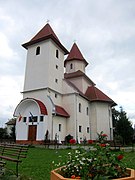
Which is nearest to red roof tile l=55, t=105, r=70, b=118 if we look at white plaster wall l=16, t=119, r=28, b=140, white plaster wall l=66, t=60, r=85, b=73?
white plaster wall l=16, t=119, r=28, b=140

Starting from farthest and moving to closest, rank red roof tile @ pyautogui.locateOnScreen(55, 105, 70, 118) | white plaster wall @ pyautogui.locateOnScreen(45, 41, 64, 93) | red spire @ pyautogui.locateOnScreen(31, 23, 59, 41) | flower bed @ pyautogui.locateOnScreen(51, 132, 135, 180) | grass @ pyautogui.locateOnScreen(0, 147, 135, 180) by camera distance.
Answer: red spire @ pyautogui.locateOnScreen(31, 23, 59, 41) < white plaster wall @ pyautogui.locateOnScreen(45, 41, 64, 93) < red roof tile @ pyautogui.locateOnScreen(55, 105, 70, 118) < grass @ pyautogui.locateOnScreen(0, 147, 135, 180) < flower bed @ pyautogui.locateOnScreen(51, 132, 135, 180)

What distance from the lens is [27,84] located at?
90.4 ft

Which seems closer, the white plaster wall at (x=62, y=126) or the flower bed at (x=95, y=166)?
the flower bed at (x=95, y=166)

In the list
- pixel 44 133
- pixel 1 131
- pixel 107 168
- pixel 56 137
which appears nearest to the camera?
pixel 107 168

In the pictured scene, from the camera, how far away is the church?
24.3m

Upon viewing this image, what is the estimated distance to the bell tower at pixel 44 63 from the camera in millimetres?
26641

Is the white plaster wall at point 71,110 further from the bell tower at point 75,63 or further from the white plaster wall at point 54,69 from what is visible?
the bell tower at point 75,63

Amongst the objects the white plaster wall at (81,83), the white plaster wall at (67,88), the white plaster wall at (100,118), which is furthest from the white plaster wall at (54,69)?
the white plaster wall at (100,118)

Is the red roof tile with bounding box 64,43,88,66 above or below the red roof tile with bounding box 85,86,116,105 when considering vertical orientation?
above

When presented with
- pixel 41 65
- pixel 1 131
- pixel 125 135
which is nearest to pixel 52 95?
pixel 41 65

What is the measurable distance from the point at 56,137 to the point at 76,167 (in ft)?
72.4

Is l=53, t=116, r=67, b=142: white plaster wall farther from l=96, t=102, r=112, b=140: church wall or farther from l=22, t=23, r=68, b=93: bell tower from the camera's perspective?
l=96, t=102, r=112, b=140: church wall

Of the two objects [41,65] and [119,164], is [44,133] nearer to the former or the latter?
[41,65]

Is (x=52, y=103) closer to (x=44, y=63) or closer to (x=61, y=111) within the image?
(x=61, y=111)
